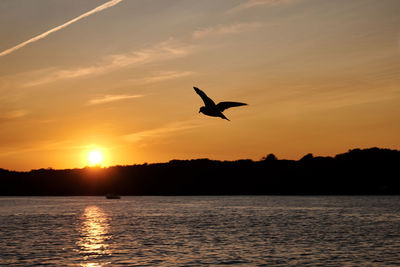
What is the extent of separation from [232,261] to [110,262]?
12507mm

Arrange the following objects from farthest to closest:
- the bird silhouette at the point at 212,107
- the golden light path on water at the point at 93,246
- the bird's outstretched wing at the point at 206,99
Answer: the golden light path on water at the point at 93,246 → the bird's outstretched wing at the point at 206,99 → the bird silhouette at the point at 212,107

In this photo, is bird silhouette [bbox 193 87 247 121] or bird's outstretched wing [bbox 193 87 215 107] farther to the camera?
bird's outstretched wing [bbox 193 87 215 107]

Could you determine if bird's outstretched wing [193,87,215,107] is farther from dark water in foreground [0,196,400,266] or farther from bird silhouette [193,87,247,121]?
dark water in foreground [0,196,400,266]

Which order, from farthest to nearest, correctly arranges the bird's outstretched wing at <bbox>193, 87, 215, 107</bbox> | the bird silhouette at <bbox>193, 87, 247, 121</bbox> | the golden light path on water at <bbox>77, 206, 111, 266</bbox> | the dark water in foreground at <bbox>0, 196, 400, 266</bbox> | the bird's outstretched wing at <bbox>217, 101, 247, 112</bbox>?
the golden light path on water at <bbox>77, 206, 111, 266</bbox>, the dark water in foreground at <bbox>0, 196, 400, 266</bbox>, the bird's outstretched wing at <bbox>193, 87, 215, 107</bbox>, the bird silhouette at <bbox>193, 87, 247, 121</bbox>, the bird's outstretched wing at <bbox>217, 101, 247, 112</bbox>

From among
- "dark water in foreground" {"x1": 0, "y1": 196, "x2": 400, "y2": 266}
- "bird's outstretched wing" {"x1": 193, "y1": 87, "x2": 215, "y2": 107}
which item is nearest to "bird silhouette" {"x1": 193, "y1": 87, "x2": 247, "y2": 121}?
"bird's outstretched wing" {"x1": 193, "y1": 87, "x2": 215, "y2": 107}

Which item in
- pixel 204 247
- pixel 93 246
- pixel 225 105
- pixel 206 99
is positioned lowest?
pixel 204 247

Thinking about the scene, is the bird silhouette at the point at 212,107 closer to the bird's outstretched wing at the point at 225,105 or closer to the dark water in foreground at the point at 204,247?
the bird's outstretched wing at the point at 225,105

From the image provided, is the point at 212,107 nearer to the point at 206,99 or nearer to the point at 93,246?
the point at 206,99

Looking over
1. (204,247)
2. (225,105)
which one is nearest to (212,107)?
(225,105)

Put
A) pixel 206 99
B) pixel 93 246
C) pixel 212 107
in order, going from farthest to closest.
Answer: pixel 93 246, pixel 206 99, pixel 212 107

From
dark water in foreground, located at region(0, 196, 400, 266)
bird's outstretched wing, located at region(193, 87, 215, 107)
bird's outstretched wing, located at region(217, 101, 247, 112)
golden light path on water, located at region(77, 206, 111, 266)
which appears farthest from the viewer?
golden light path on water, located at region(77, 206, 111, 266)

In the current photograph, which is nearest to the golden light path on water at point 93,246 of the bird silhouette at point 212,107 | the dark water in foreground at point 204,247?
the dark water in foreground at point 204,247

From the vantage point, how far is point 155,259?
5550cm

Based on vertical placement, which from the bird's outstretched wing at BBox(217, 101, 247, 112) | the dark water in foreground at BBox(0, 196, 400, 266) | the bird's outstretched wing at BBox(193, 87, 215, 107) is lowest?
the dark water in foreground at BBox(0, 196, 400, 266)
